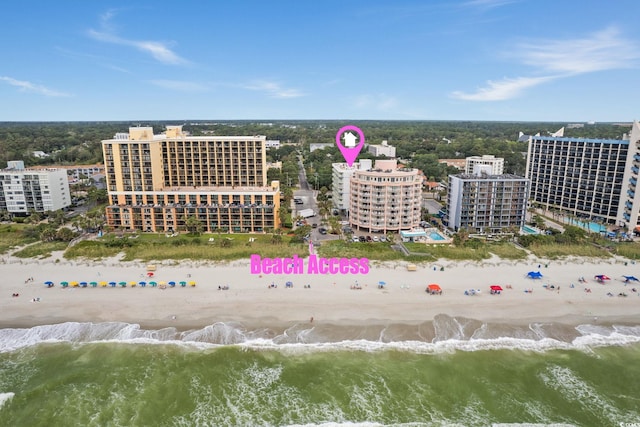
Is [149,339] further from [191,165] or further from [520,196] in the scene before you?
[520,196]

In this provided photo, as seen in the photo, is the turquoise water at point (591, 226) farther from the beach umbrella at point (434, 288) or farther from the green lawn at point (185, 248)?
the green lawn at point (185, 248)

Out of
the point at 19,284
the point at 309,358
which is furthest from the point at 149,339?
the point at 19,284

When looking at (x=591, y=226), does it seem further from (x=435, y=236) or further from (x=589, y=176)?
(x=435, y=236)

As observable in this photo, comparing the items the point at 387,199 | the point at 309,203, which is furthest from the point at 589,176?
the point at 309,203

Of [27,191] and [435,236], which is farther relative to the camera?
[27,191]

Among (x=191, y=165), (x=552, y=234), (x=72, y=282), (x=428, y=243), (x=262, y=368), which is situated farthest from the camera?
(x=191, y=165)

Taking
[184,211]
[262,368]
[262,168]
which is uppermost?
[262,168]

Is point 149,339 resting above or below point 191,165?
below
